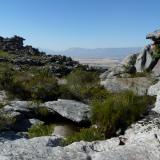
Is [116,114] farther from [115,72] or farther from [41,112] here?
[115,72]

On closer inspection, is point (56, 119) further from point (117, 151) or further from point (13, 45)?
point (13, 45)

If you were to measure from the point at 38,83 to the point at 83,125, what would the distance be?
28.4 ft

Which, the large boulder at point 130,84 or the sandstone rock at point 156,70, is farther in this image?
the sandstone rock at point 156,70

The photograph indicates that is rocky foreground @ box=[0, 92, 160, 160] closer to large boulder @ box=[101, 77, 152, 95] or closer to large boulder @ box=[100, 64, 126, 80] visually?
large boulder @ box=[101, 77, 152, 95]

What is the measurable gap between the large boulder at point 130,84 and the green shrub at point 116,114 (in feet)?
25.2

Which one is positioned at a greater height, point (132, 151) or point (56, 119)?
point (132, 151)

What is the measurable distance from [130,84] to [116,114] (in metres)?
11.4

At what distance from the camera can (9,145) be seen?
10.6m

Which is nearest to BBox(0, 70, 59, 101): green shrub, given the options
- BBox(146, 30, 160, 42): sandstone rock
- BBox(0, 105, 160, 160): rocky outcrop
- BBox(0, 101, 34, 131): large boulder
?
BBox(0, 101, 34, 131): large boulder

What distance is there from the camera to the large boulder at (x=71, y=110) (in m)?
18.3

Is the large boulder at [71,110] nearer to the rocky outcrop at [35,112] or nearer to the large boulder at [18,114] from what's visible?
the rocky outcrop at [35,112]

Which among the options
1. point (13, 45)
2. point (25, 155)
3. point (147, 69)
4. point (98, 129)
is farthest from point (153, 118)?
point (13, 45)

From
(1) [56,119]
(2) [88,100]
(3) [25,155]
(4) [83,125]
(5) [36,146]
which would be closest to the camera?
(3) [25,155]

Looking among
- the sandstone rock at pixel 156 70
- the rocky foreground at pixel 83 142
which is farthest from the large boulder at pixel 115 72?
the rocky foreground at pixel 83 142
